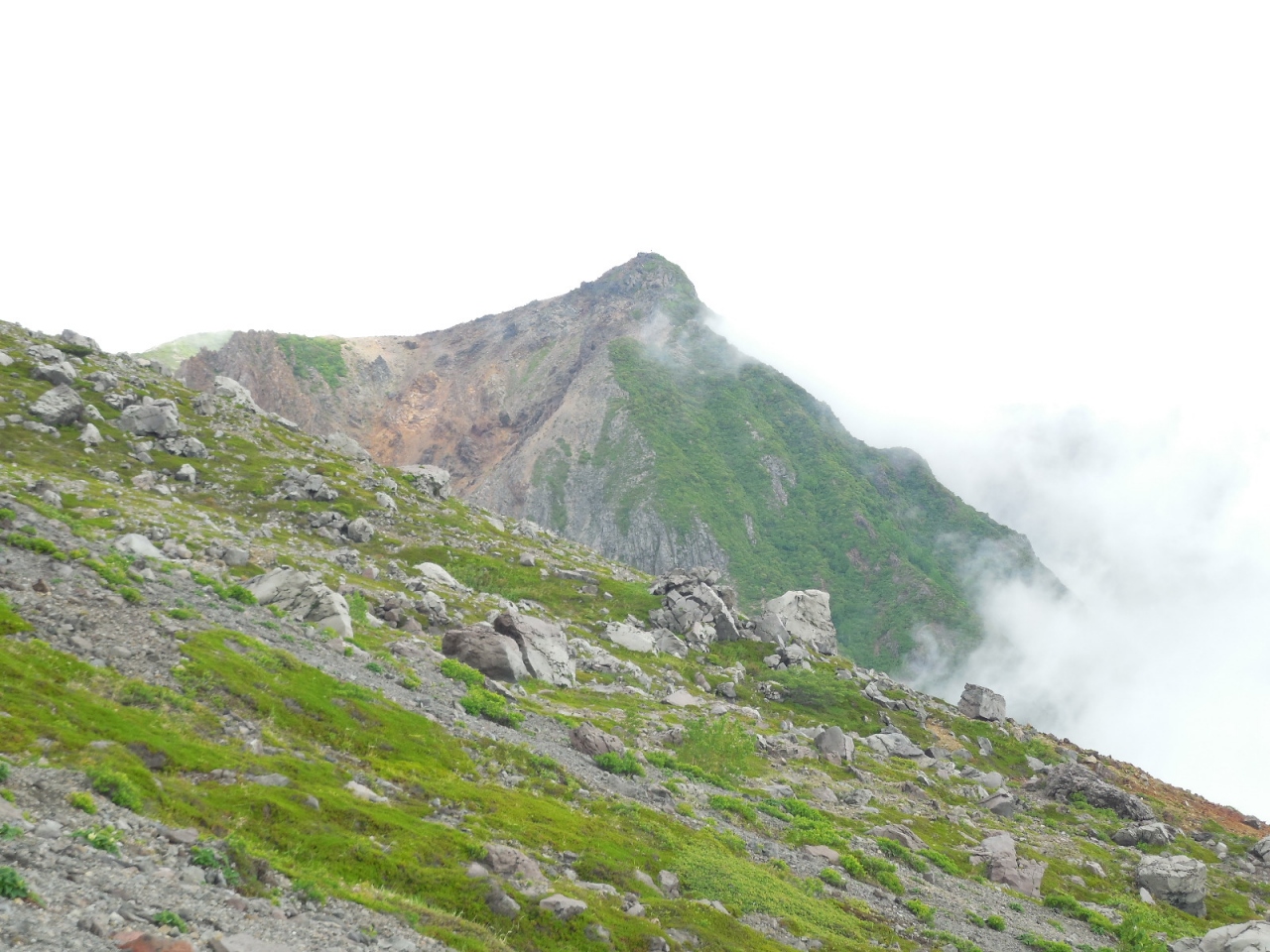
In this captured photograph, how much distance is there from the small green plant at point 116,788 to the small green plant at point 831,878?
31.2 metres

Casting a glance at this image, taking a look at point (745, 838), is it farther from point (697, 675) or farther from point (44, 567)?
point (697, 675)

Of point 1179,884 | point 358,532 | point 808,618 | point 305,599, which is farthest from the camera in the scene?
point 808,618

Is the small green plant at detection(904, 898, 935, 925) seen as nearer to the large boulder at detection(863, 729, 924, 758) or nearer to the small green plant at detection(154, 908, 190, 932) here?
the small green plant at detection(154, 908, 190, 932)

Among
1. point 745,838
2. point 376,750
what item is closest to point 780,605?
point 745,838

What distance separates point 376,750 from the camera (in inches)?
1062

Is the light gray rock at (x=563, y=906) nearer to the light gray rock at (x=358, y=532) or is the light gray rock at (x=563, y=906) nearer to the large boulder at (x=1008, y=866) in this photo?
the large boulder at (x=1008, y=866)

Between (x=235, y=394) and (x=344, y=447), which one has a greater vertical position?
(x=235, y=394)

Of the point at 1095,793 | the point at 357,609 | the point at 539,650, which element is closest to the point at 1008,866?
the point at 539,650

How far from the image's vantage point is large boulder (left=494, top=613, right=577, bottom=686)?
208ft

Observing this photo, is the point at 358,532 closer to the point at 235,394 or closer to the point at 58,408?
the point at 58,408

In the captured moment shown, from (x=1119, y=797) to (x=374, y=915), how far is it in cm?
9471

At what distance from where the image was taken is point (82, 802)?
13836 mm

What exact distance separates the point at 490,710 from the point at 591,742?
6653mm

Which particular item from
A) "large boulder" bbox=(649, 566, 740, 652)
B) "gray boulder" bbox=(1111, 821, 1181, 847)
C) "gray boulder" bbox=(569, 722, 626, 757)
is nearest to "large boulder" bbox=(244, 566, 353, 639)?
"gray boulder" bbox=(569, 722, 626, 757)
